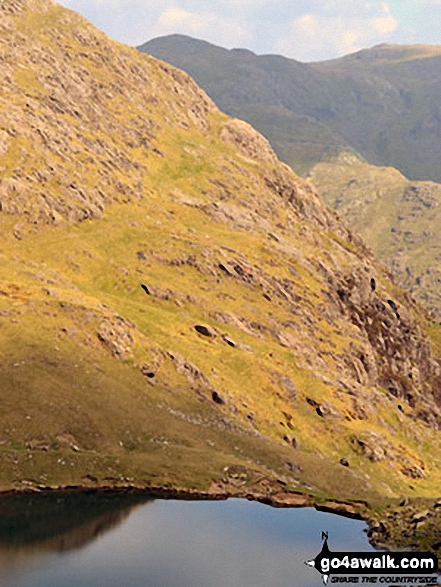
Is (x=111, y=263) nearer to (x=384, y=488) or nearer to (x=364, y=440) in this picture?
(x=364, y=440)

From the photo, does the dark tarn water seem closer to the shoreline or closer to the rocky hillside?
the shoreline

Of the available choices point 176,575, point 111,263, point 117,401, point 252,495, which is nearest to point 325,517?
point 252,495

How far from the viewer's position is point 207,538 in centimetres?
9344

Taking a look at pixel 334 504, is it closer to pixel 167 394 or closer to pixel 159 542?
pixel 159 542

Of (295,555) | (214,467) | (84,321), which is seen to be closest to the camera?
(295,555)

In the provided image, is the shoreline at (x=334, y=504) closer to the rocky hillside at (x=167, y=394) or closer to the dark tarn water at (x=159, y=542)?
the rocky hillside at (x=167, y=394)

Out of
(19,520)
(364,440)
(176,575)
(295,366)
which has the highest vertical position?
(295,366)

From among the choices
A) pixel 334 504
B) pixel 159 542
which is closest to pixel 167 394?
pixel 334 504

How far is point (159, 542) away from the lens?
91312mm

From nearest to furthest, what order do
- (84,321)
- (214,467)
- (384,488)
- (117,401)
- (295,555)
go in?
1. (295,555)
2. (214,467)
3. (117,401)
4. (384,488)
5. (84,321)

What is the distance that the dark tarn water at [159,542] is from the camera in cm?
8031

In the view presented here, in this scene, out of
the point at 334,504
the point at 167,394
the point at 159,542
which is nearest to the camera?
the point at 159,542

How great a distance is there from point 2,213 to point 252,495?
113776mm

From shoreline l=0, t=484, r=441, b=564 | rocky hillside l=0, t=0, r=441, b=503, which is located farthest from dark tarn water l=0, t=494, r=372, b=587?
rocky hillside l=0, t=0, r=441, b=503
